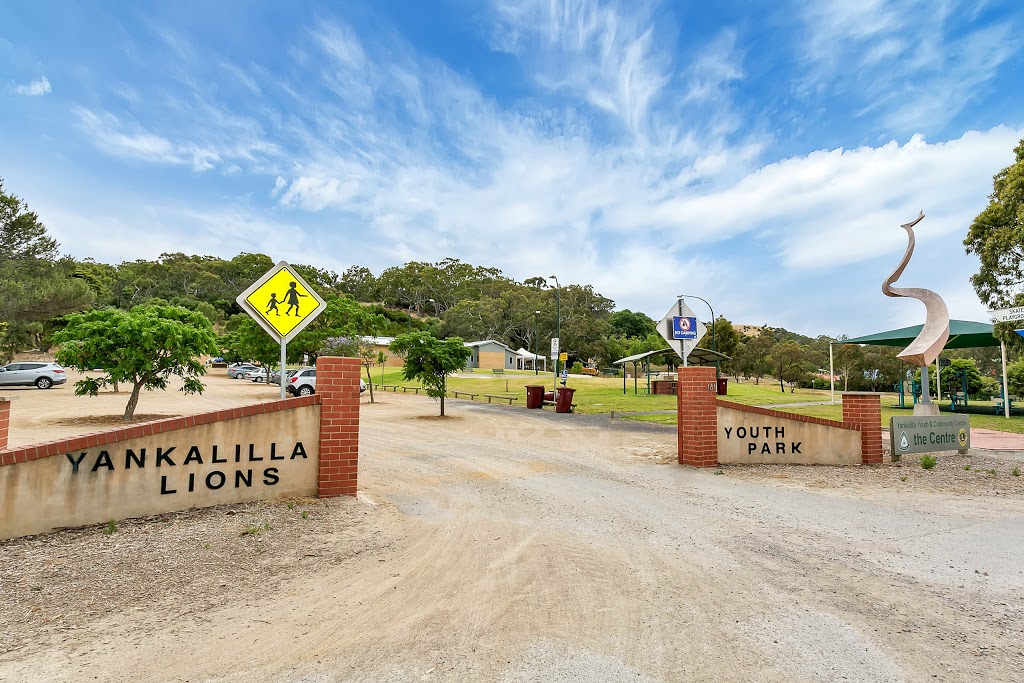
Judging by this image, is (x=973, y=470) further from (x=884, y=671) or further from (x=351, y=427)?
(x=351, y=427)

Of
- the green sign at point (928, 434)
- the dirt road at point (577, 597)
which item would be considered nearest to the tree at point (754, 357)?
the green sign at point (928, 434)

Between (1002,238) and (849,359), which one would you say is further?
(849,359)

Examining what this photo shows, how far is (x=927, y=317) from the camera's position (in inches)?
509

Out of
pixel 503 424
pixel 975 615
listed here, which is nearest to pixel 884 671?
pixel 975 615

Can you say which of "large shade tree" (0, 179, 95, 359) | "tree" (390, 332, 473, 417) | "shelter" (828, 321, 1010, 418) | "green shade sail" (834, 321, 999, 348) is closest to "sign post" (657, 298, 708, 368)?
"tree" (390, 332, 473, 417)

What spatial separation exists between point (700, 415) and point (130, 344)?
14.0 meters

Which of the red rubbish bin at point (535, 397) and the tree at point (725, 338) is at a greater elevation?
the tree at point (725, 338)

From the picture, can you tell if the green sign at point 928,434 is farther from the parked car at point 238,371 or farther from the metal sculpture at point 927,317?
the parked car at point 238,371

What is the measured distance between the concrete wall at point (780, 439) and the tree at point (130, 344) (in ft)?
43.1

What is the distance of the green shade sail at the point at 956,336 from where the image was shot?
22656 millimetres

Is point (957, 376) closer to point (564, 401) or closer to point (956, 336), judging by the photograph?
point (956, 336)

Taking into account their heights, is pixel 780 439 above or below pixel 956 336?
below

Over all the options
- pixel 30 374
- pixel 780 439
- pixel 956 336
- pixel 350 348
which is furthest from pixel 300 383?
pixel 956 336

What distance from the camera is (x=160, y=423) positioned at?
540 centimetres
